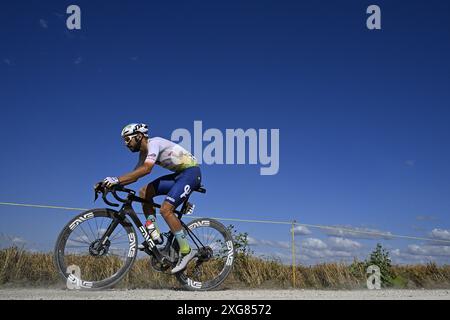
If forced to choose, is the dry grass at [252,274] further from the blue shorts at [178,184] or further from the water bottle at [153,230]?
the blue shorts at [178,184]

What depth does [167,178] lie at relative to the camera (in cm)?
816

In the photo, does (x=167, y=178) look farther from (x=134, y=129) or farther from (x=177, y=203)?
(x=134, y=129)

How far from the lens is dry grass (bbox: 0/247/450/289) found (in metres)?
8.76

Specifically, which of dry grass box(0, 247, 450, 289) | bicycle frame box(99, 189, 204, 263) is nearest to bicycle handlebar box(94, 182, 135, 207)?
bicycle frame box(99, 189, 204, 263)

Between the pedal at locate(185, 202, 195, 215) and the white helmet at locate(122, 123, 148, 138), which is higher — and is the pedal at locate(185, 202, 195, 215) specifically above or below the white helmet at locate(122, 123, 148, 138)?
below

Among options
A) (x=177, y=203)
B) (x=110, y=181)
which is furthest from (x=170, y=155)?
(x=110, y=181)

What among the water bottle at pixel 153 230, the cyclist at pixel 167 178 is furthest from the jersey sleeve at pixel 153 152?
the water bottle at pixel 153 230

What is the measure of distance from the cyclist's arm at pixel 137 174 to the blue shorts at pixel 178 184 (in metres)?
0.59

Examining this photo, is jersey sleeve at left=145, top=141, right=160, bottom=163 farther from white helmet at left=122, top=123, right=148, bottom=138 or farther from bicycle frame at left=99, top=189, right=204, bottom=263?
bicycle frame at left=99, top=189, right=204, bottom=263

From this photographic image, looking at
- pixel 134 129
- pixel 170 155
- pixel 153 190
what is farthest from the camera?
pixel 153 190

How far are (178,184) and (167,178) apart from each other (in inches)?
13.7

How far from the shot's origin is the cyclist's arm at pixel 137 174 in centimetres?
750
